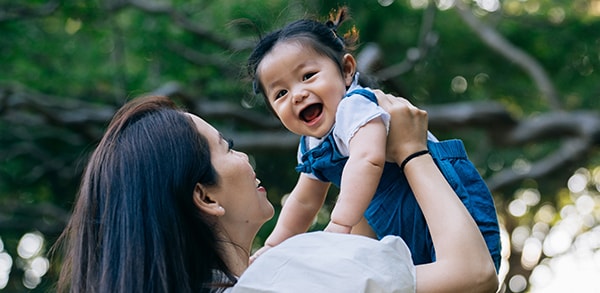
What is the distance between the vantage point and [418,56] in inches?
285

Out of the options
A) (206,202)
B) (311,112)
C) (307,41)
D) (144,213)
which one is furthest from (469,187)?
(144,213)

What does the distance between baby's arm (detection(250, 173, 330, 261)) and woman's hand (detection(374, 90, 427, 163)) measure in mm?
306

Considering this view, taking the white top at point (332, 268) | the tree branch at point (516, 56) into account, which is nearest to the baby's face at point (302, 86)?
the white top at point (332, 268)

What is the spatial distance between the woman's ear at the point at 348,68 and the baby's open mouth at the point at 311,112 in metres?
0.13

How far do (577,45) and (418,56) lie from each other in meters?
3.06

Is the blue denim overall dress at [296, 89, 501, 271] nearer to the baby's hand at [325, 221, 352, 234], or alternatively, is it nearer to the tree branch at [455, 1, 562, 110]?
the baby's hand at [325, 221, 352, 234]

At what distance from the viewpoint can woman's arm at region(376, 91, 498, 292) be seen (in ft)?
5.67

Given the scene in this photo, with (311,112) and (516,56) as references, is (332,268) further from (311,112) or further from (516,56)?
(516,56)

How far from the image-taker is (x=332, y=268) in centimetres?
162

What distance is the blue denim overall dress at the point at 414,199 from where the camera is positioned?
2.05 metres

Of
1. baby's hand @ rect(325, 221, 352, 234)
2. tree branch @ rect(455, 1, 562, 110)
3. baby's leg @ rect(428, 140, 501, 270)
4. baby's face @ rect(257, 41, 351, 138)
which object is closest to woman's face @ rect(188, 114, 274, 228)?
baby's hand @ rect(325, 221, 352, 234)

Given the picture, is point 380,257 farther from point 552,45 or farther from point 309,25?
point 552,45

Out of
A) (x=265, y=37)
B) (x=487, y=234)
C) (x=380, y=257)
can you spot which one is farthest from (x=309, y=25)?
(x=380, y=257)

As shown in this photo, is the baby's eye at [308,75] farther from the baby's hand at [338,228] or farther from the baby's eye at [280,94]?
the baby's hand at [338,228]
